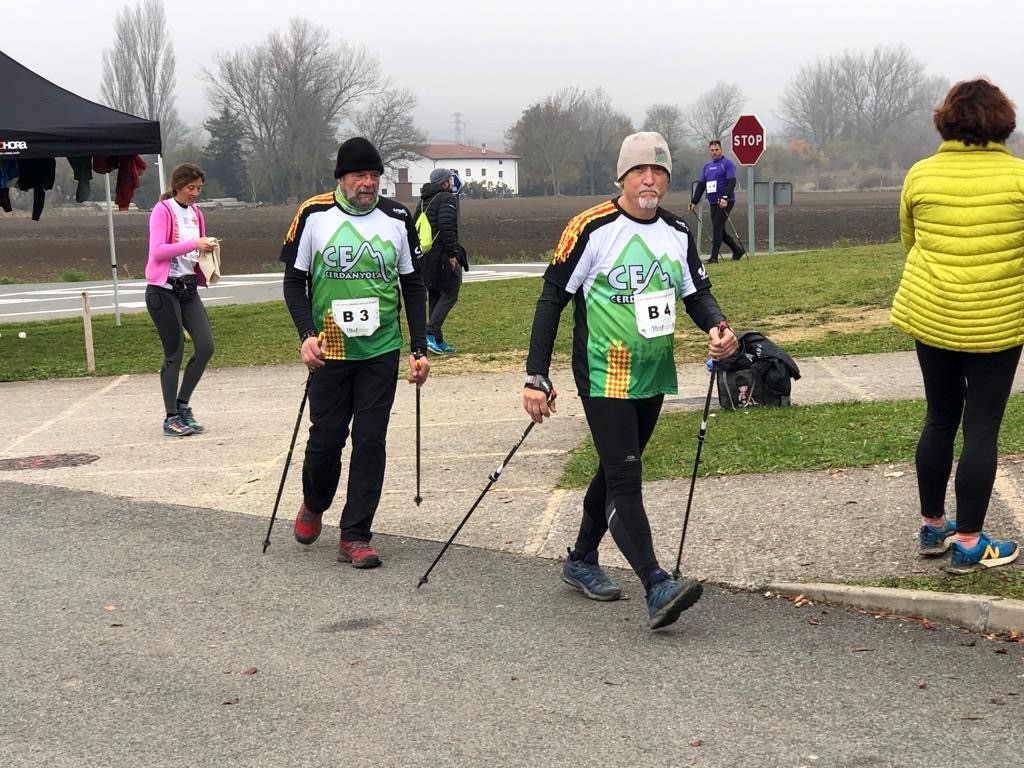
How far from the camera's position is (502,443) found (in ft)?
32.2

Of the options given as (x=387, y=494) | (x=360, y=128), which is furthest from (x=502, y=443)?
(x=360, y=128)

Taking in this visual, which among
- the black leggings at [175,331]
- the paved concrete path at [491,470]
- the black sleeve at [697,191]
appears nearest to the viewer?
the paved concrete path at [491,470]

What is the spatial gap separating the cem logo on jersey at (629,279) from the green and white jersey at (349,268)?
62.9 inches

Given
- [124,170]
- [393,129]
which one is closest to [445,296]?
[124,170]

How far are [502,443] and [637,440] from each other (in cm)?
404

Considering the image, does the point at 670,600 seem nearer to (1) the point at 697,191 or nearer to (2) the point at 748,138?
(1) the point at 697,191

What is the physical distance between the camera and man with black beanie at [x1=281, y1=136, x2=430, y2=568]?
6.89 metres

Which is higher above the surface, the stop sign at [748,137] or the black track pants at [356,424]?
the stop sign at [748,137]

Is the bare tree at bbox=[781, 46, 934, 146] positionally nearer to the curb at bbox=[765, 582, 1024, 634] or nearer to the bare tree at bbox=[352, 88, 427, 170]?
the bare tree at bbox=[352, 88, 427, 170]

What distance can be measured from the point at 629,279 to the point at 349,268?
1.74 m

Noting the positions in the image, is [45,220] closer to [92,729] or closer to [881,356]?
[881,356]

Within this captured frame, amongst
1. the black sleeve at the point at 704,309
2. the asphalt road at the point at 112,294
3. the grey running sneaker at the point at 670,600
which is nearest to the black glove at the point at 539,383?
the black sleeve at the point at 704,309

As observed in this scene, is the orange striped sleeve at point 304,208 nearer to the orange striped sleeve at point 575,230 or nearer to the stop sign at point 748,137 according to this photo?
the orange striped sleeve at point 575,230

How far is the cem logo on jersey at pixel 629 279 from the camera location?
5695 mm
